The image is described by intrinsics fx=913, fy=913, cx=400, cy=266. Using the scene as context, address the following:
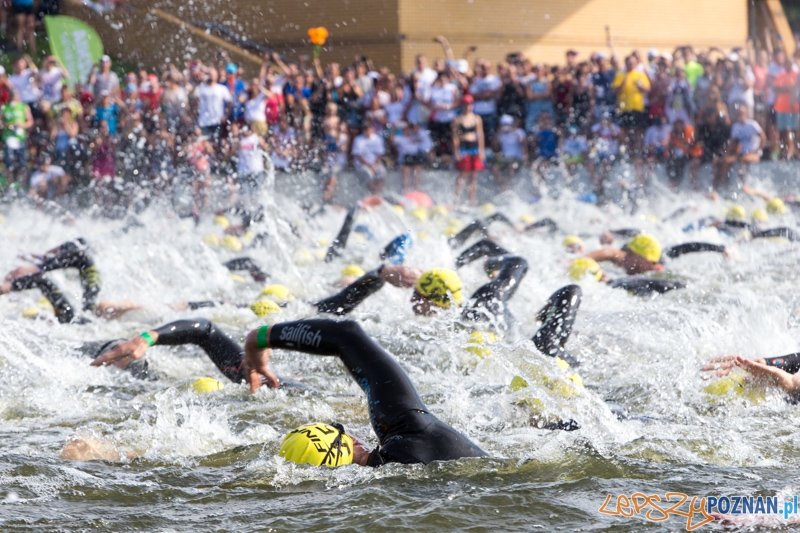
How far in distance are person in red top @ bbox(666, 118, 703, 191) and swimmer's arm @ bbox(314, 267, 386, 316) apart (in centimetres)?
931

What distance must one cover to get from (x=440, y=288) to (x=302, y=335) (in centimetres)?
227

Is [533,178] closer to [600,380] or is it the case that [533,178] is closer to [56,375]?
[600,380]

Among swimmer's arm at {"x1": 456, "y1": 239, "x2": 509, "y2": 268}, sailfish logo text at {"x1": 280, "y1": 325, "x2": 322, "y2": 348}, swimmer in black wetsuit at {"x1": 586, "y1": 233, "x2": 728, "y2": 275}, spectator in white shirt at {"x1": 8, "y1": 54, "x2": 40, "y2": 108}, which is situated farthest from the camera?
spectator in white shirt at {"x1": 8, "y1": 54, "x2": 40, "y2": 108}

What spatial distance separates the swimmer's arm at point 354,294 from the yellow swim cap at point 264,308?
4.62 feet

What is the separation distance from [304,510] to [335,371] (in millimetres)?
2760

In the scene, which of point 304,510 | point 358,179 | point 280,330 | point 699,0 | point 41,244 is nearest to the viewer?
point 304,510

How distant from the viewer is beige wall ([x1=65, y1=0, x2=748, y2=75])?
64.7 ft

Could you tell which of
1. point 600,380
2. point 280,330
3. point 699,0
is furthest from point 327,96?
point 699,0

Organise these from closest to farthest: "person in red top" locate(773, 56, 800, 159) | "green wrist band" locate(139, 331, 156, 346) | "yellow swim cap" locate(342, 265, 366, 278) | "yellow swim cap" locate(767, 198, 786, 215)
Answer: "green wrist band" locate(139, 331, 156, 346), "yellow swim cap" locate(342, 265, 366, 278), "yellow swim cap" locate(767, 198, 786, 215), "person in red top" locate(773, 56, 800, 159)

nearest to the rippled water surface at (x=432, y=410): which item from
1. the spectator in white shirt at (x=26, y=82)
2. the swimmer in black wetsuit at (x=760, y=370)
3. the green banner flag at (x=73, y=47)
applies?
the swimmer in black wetsuit at (x=760, y=370)

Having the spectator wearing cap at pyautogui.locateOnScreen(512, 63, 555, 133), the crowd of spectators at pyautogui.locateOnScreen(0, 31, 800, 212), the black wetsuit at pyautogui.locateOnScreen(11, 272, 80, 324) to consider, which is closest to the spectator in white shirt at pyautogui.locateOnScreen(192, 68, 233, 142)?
the crowd of spectators at pyautogui.locateOnScreen(0, 31, 800, 212)

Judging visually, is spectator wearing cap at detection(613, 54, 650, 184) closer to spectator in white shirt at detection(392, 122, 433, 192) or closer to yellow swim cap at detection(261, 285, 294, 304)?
spectator in white shirt at detection(392, 122, 433, 192)

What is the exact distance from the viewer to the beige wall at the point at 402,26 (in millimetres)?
19734

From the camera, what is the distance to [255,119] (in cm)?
1439
